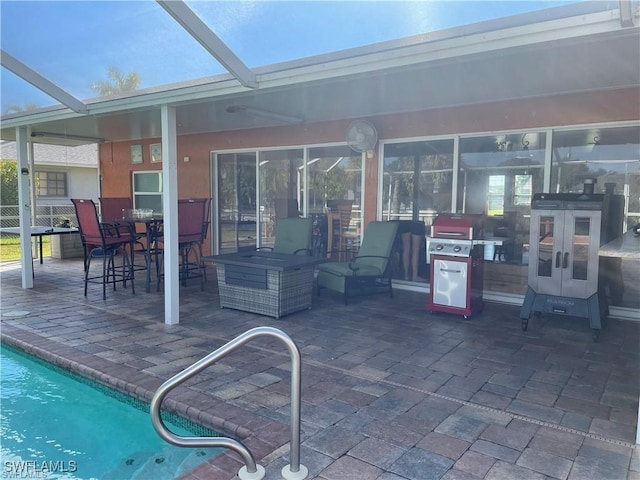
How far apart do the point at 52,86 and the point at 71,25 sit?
1.05 metres

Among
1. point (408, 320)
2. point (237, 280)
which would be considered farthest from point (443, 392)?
point (237, 280)

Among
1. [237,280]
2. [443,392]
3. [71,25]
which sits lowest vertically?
[443,392]

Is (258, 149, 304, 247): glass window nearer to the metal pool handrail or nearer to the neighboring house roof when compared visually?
the metal pool handrail

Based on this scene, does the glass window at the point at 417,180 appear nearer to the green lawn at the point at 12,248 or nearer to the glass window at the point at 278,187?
the glass window at the point at 278,187

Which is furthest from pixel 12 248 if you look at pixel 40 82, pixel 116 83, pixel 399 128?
pixel 399 128

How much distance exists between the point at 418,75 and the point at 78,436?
3.98 metres

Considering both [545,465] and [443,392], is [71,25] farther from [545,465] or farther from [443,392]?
[545,465]

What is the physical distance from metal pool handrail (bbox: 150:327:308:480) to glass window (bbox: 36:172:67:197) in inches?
681

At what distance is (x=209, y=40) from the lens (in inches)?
143

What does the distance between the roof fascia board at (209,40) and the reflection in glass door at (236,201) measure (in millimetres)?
4246

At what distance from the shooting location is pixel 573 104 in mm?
5285

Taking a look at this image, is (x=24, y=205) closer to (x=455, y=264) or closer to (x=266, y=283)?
(x=266, y=283)

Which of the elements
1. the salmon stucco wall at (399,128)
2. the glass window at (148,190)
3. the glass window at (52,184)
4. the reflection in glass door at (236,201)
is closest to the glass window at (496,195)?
the salmon stucco wall at (399,128)

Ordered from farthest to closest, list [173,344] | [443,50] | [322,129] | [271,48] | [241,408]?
[322,129] → [173,344] → [271,48] → [443,50] → [241,408]
